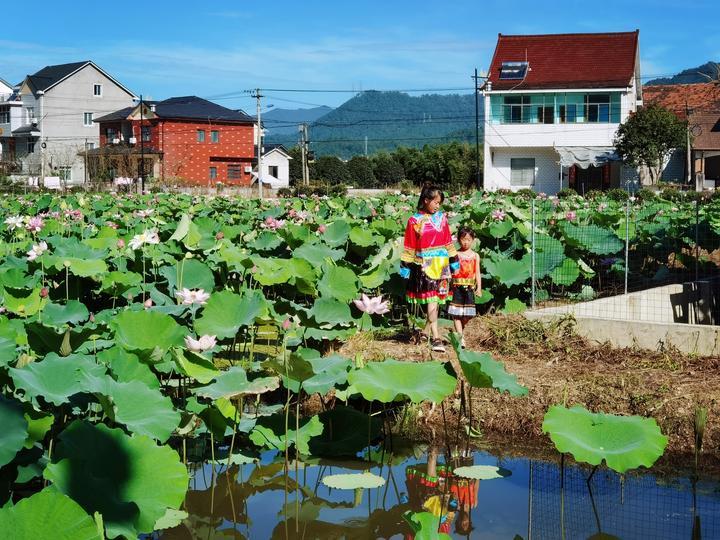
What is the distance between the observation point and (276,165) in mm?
57938

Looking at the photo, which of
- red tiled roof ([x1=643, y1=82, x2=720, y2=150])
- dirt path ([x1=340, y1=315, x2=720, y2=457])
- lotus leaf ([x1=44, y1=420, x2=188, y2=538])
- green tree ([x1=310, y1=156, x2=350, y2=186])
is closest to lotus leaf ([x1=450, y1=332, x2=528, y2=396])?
dirt path ([x1=340, y1=315, x2=720, y2=457])

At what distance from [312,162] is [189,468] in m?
50.2

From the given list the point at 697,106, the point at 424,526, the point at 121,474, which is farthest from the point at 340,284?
the point at 697,106

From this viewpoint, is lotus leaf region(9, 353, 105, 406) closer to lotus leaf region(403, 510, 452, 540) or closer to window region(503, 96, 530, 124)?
lotus leaf region(403, 510, 452, 540)

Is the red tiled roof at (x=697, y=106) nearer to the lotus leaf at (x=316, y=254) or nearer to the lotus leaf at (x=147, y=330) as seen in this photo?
the lotus leaf at (x=316, y=254)

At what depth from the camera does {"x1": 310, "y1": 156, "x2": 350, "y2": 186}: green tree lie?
56688mm

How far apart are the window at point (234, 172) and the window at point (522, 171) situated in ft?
60.6

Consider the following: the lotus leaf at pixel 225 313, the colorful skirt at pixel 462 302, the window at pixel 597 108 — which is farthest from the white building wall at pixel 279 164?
the lotus leaf at pixel 225 313

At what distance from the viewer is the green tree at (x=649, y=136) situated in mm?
34625

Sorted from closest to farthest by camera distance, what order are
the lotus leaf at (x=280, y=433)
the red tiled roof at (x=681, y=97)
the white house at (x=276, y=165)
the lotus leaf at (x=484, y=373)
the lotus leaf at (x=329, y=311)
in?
the lotus leaf at (x=484, y=373), the lotus leaf at (x=280, y=433), the lotus leaf at (x=329, y=311), the red tiled roof at (x=681, y=97), the white house at (x=276, y=165)

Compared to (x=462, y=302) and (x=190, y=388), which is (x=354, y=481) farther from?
(x=462, y=302)

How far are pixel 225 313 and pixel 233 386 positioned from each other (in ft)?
3.16

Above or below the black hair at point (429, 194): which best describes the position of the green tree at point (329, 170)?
above


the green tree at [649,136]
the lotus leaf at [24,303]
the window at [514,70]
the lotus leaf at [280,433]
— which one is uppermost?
the window at [514,70]
